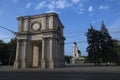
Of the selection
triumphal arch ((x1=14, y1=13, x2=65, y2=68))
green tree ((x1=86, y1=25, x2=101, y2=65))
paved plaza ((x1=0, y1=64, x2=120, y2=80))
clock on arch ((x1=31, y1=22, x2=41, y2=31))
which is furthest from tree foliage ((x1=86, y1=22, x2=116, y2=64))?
paved plaza ((x1=0, y1=64, x2=120, y2=80))

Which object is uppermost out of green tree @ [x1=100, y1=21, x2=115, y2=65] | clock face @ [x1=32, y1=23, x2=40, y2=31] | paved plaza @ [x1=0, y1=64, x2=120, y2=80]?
clock face @ [x1=32, y1=23, x2=40, y2=31]

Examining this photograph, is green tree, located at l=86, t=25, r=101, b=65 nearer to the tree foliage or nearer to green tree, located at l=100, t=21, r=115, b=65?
the tree foliage

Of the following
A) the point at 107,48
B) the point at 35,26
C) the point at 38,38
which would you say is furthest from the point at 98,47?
the point at 35,26

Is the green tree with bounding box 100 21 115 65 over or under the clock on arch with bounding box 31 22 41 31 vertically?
under

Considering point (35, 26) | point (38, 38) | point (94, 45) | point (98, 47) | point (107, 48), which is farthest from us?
point (107, 48)

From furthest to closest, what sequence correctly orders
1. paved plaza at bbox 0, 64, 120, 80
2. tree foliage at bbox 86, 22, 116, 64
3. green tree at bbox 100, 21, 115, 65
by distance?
green tree at bbox 100, 21, 115, 65
tree foliage at bbox 86, 22, 116, 64
paved plaza at bbox 0, 64, 120, 80

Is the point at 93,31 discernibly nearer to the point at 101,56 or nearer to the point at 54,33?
the point at 101,56

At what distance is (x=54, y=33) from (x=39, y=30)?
4.37 metres

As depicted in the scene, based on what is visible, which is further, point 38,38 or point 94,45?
point 94,45

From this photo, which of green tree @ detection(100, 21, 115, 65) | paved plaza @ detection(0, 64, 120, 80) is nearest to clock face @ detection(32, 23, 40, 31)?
paved plaza @ detection(0, 64, 120, 80)

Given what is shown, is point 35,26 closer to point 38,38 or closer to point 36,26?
point 36,26

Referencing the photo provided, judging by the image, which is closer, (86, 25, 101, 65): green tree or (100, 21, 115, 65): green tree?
(86, 25, 101, 65): green tree

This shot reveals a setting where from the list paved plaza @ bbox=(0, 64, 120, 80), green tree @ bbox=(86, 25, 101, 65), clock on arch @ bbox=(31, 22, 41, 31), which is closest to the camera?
paved plaza @ bbox=(0, 64, 120, 80)

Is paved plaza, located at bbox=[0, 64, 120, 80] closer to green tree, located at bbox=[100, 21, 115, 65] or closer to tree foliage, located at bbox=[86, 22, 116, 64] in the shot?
tree foliage, located at bbox=[86, 22, 116, 64]
